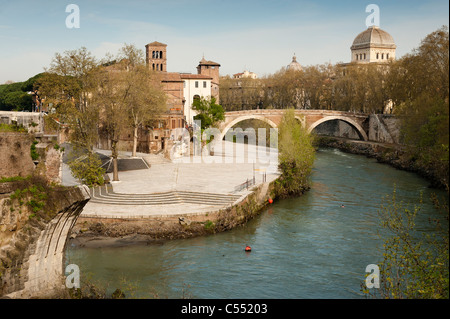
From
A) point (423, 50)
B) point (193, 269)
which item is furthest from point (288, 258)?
point (423, 50)

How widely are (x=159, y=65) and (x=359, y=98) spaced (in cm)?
2853

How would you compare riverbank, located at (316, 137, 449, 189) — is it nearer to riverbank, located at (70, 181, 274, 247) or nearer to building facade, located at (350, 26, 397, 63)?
riverbank, located at (70, 181, 274, 247)

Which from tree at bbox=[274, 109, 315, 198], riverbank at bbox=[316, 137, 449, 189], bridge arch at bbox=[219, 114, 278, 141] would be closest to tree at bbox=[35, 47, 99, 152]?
tree at bbox=[274, 109, 315, 198]

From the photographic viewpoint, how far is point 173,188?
89.5 ft

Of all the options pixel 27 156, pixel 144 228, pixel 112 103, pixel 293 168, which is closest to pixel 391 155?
pixel 293 168

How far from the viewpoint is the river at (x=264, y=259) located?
16625mm

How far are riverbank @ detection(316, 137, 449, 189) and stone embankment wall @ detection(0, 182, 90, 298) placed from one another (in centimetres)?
2437

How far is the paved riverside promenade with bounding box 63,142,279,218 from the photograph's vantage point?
23609 mm

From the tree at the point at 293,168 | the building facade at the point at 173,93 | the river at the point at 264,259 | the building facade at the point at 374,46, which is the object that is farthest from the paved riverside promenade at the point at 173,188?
the building facade at the point at 374,46

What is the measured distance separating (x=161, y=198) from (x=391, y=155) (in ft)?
105

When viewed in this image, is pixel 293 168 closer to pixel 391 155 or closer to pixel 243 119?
pixel 391 155

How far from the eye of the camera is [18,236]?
36.3 feet
